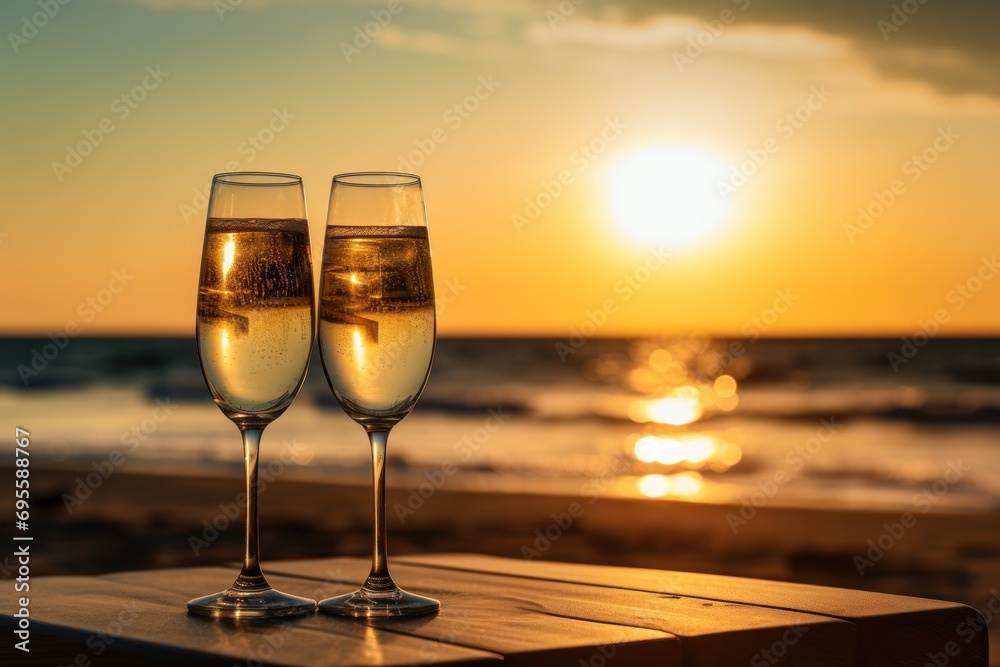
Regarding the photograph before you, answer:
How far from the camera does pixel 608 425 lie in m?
24.8

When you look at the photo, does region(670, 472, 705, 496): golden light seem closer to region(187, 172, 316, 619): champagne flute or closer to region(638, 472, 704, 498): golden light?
region(638, 472, 704, 498): golden light

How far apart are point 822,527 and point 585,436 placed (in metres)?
11.9

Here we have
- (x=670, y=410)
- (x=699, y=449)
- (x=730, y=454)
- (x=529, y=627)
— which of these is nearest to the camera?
(x=529, y=627)

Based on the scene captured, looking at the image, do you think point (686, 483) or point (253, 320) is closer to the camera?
point (253, 320)

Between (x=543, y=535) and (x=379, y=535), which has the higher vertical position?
(x=379, y=535)

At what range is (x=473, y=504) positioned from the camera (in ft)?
38.9

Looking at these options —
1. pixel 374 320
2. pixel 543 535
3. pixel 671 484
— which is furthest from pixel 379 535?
pixel 671 484

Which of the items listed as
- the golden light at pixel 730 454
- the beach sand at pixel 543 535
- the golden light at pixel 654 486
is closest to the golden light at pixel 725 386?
the golden light at pixel 730 454

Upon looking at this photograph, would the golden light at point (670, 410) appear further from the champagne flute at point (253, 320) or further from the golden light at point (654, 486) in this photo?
the champagne flute at point (253, 320)

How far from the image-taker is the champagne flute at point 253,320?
1842mm

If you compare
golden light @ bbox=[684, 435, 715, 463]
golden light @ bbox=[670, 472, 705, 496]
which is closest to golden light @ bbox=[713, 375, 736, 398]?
golden light @ bbox=[684, 435, 715, 463]

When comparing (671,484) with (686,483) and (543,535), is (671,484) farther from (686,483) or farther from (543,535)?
(543,535)

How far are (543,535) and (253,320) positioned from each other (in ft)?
27.9

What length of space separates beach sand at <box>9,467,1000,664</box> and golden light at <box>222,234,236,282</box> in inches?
227
